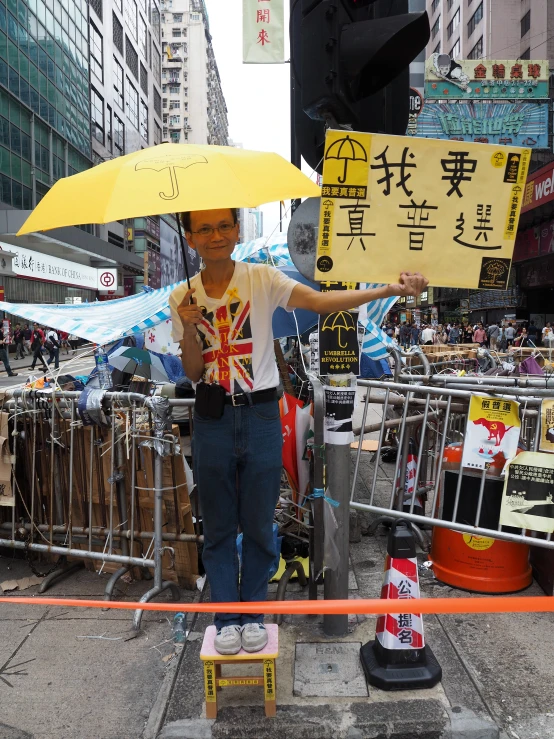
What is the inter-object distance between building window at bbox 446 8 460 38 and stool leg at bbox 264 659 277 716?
209 feet

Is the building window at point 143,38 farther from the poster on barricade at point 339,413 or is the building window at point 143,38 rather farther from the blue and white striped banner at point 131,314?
the poster on barricade at point 339,413

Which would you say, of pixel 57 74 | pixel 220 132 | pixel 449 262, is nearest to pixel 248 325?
pixel 449 262

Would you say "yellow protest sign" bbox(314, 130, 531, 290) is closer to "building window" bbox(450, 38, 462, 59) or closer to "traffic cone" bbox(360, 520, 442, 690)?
"traffic cone" bbox(360, 520, 442, 690)

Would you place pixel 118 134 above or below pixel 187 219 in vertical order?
above

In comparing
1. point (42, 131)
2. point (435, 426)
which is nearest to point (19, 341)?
point (42, 131)

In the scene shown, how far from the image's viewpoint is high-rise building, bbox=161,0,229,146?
104 m

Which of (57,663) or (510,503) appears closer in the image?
(57,663)

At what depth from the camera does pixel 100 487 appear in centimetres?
425

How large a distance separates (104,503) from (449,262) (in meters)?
3.10

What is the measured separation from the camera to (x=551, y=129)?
19.2 m

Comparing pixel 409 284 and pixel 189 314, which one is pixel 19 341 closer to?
pixel 189 314

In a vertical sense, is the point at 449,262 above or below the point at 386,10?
below

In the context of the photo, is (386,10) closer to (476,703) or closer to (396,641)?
(396,641)

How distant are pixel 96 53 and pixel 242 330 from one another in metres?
52.4
